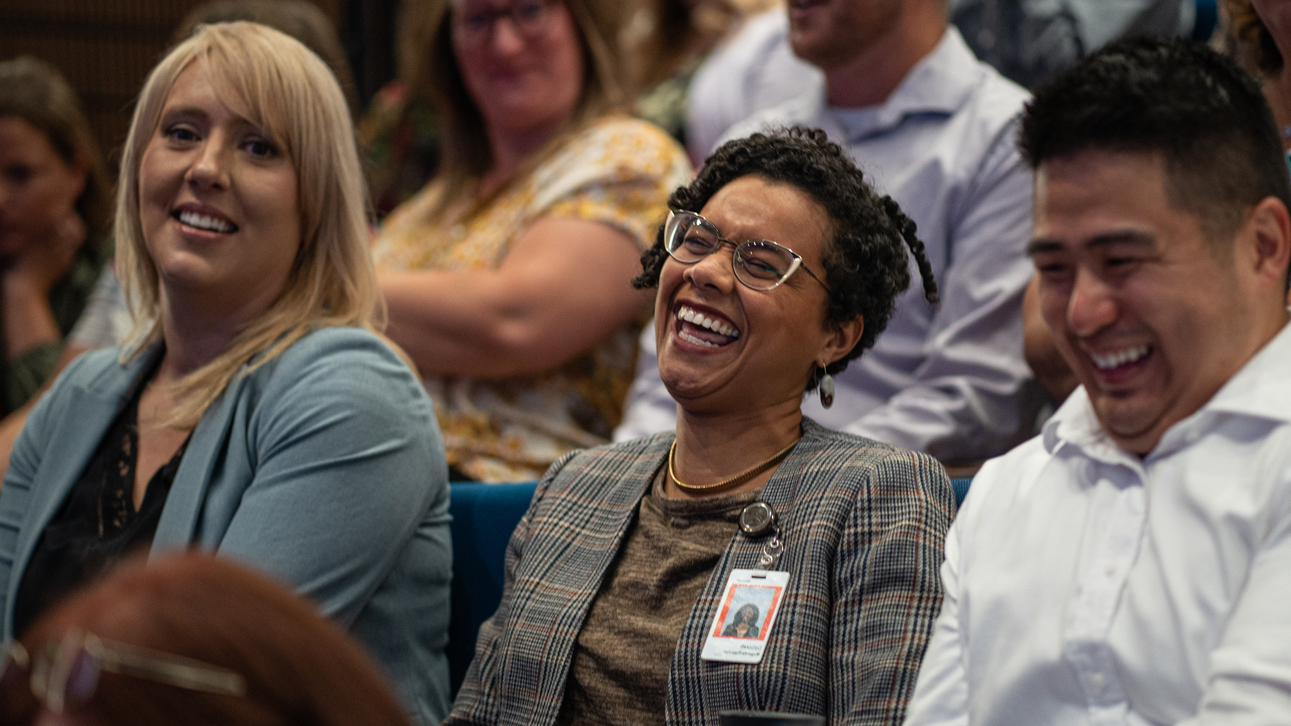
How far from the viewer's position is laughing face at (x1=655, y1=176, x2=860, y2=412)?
1.80 metres

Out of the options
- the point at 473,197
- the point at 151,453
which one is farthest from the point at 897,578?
the point at 473,197

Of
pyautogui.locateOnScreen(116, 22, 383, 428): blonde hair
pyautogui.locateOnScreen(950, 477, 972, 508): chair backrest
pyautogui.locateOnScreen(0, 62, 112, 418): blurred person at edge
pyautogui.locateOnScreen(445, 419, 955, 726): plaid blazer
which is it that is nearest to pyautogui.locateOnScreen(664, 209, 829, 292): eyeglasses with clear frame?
pyautogui.locateOnScreen(445, 419, 955, 726): plaid blazer

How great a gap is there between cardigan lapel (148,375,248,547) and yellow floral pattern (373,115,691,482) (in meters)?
0.79

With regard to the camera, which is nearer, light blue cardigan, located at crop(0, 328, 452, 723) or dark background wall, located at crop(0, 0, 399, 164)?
light blue cardigan, located at crop(0, 328, 452, 723)

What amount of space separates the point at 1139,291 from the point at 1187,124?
16 cm

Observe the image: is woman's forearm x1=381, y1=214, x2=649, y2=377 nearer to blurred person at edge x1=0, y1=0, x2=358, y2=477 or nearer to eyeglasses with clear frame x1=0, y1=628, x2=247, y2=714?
blurred person at edge x1=0, y1=0, x2=358, y2=477

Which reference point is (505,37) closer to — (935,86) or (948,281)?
(935,86)

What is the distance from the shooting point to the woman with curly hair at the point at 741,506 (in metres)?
1.57

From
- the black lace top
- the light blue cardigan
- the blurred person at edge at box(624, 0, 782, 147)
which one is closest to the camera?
the light blue cardigan

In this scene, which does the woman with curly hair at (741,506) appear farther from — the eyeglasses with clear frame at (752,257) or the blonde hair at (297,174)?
the blonde hair at (297,174)

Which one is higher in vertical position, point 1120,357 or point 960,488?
point 1120,357

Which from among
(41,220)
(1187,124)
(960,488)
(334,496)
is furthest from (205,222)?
(41,220)

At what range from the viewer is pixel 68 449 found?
220 centimetres

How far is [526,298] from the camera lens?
274 cm
